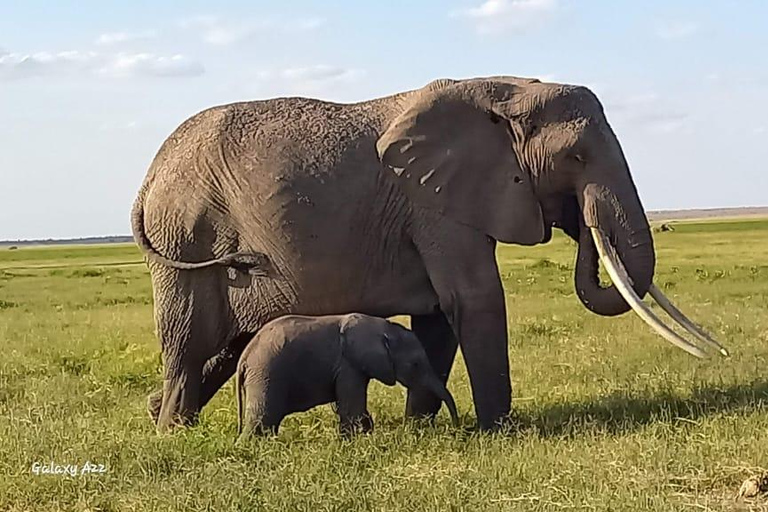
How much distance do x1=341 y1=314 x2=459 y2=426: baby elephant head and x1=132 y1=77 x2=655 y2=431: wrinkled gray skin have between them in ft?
0.94

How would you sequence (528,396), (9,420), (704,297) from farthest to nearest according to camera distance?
1. (704,297)
2. (528,396)
3. (9,420)

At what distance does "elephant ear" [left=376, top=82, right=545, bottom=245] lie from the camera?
24.2 ft

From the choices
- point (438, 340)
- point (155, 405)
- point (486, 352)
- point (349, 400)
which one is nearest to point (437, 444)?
point (349, 400)

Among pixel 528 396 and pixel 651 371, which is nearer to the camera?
pixel 528 396

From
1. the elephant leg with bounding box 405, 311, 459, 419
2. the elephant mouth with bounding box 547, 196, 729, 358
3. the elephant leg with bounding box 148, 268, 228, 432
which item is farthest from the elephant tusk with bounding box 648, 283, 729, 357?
the elephant leg with bounding box 148, 268, 228, 432

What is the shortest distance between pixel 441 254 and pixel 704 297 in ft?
39.9

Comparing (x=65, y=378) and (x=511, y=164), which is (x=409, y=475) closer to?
(x=511, y=164)

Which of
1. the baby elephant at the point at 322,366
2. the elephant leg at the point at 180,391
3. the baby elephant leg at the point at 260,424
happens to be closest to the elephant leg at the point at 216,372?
the elephant leg at the point at 180,391

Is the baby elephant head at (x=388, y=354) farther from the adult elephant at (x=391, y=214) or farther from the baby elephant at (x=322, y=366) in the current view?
the adult elephant at (x=391, y=214)

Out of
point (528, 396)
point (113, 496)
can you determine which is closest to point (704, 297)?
point (528, 396)

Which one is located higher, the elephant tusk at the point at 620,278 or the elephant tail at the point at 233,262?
the elephant tail at the point at 233,262

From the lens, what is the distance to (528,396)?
8945 mm

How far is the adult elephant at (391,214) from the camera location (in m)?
7.24

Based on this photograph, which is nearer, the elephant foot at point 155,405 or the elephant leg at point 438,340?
the elephant leg at point 438,340
